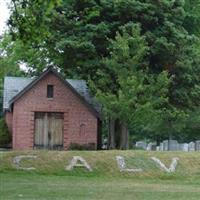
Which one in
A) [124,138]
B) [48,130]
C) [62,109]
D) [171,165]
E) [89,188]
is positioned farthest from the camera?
[62,109]

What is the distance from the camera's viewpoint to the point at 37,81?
41.3m

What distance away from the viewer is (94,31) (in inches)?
1478

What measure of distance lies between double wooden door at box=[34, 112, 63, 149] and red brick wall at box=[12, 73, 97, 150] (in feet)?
1.32

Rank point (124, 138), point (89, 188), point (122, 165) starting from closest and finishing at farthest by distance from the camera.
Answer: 1. point (89, 188)
2. point (122, 165)
3. point (124, 138)

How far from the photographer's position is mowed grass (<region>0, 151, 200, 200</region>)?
16250 mm

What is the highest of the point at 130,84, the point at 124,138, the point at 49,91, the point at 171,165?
the point at 49,91

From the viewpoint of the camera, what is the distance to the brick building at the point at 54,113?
1622 inches

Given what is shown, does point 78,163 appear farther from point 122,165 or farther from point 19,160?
point 19,160

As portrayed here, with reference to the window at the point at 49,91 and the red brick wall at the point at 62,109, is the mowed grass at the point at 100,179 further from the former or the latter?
the window at the point at 49,91

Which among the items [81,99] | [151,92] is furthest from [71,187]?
[81,99]

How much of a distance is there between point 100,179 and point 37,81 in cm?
2024

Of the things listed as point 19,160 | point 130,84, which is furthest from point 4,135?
point 19,160

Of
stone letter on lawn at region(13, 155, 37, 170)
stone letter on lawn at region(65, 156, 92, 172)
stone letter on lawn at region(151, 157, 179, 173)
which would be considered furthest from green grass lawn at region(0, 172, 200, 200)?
stone letter on lawn at region(151, 157, 179, 173)

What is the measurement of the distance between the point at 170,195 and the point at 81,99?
25086 millimetres
